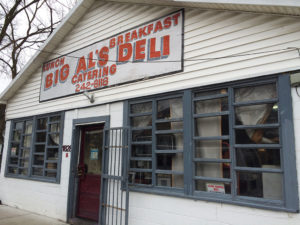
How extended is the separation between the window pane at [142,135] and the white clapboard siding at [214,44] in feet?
2.36

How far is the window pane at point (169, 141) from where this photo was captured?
443cm

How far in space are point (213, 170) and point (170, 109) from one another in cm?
131

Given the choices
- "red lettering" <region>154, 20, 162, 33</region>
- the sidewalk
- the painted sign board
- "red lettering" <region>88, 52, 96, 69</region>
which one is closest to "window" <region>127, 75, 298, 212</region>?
the painted sign board

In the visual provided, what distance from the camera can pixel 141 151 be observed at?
4.89 meters

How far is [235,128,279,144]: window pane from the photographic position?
3509 millimetres

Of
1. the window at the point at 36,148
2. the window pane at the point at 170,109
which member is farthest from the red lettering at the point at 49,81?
the window pane at the point at 170,109

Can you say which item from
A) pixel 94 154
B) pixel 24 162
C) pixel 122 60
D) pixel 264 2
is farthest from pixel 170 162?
pixel 24 162

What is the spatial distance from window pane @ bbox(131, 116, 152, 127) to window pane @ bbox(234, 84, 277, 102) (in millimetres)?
1685

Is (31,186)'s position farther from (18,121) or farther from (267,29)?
(267,29)

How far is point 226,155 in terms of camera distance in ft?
12.7

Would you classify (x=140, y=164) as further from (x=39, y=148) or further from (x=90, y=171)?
(x=39, y=148)

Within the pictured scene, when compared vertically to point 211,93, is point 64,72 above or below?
above

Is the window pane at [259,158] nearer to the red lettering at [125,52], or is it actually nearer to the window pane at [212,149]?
the window pane at [212,149]

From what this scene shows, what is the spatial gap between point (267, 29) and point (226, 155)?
6.36ft
